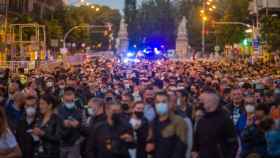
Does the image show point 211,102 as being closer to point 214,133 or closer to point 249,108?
point 214,133

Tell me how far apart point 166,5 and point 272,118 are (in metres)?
149

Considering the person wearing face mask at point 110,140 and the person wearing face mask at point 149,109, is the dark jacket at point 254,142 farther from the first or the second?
the person wearing face mask at point 110,140

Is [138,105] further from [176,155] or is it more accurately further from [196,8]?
[196,8]

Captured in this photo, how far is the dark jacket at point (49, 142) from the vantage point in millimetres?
12227

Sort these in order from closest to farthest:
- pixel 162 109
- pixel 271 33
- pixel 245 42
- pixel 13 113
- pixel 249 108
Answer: pixel 162 109 < pixel 13 113 < pixel 249 108 < pixel 271 33 < pixel 245 42

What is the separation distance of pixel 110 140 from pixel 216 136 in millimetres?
1571

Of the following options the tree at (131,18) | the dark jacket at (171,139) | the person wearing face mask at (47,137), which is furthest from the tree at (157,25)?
the dark jacket at (171,139)

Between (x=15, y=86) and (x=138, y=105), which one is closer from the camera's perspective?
(x=138, y=105)

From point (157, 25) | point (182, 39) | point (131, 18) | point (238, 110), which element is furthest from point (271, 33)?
point (131, 18)

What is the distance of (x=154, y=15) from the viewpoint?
160125 millimetres

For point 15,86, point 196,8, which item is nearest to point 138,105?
point 15,86

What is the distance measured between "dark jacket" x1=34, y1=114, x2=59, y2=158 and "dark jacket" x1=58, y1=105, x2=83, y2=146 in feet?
0.24

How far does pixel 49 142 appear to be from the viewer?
12.3 m

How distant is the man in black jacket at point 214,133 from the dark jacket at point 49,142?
2.50 meters
